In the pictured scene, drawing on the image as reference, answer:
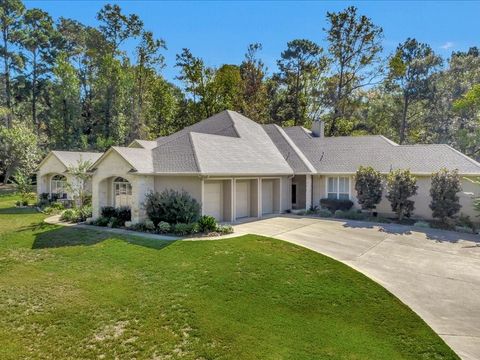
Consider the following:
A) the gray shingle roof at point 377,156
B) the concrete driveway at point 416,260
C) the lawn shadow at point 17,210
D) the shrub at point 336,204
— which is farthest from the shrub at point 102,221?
the gray shingle roof at point 377,156

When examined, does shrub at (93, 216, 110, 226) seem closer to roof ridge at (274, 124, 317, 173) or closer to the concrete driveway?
the concrete driveway

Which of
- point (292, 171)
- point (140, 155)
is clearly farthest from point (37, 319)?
point (292, 171)

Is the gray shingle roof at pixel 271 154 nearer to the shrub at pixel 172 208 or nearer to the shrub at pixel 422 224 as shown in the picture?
the shrub at pixel 172 208

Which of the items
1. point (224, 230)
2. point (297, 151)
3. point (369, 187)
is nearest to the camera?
point (224, 230)

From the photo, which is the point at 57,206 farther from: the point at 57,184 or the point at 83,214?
the point at 83,214

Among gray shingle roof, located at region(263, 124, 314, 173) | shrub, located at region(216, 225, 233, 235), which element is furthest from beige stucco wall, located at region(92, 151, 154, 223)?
gray shingle roof, located at region(263, 124, 314, 173)

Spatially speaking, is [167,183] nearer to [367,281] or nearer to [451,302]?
[367,281]

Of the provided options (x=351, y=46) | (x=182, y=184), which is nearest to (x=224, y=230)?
(x=182, y=184)
